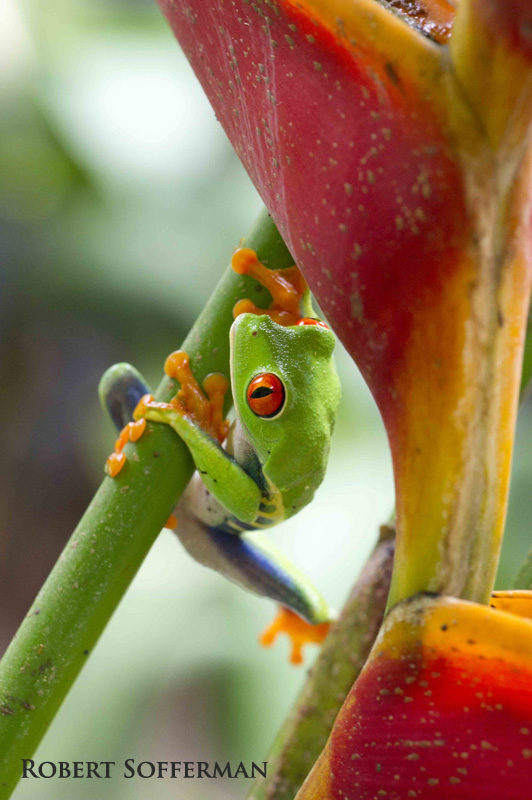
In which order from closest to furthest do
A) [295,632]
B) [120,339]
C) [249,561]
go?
[249,561]
[295,632]
[120,339]

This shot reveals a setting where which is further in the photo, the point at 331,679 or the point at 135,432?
the point at 331,679

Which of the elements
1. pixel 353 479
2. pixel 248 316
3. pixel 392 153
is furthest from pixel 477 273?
pixel 353 479

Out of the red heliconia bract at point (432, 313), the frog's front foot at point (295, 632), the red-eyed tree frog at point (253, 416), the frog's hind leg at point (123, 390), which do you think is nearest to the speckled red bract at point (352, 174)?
the red heliconia bract at point (432, 313)

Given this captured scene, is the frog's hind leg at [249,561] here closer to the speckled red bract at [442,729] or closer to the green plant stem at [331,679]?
the green plant stem at [331,679]

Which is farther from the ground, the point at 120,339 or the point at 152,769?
the point at 120,339

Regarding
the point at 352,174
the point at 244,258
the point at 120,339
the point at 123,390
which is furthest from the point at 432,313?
the point at 120,339

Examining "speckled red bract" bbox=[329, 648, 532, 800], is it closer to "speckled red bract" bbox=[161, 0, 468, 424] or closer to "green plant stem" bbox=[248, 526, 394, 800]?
"speckled red bract" bbox=[161, 0, 468, 424]

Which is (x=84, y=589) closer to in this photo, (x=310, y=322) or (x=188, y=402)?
(x=188, y=402)

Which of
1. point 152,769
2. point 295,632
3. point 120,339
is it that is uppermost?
point 120,339
